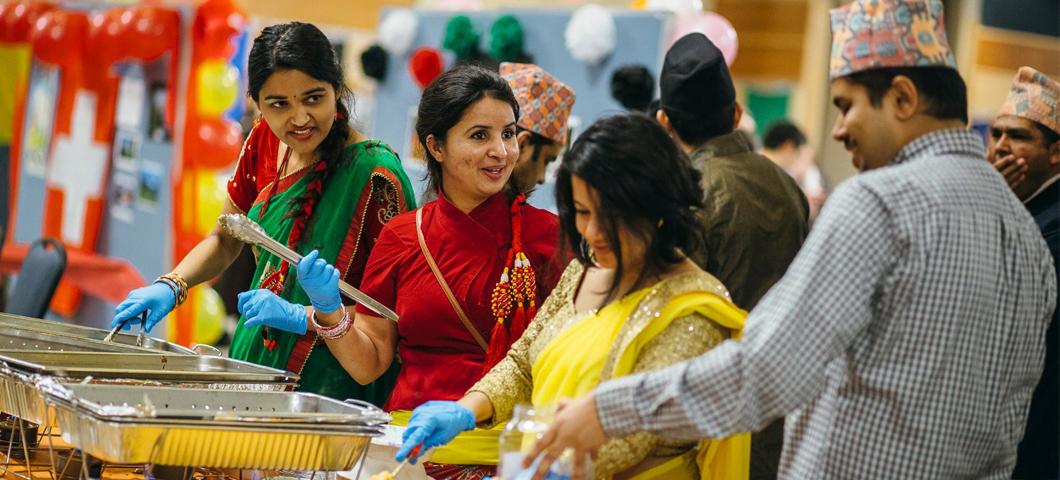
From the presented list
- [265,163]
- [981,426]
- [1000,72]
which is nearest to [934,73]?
[981,426]

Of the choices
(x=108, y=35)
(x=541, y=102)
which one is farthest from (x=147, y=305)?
(x=108, y=35)

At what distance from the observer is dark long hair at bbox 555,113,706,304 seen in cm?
191

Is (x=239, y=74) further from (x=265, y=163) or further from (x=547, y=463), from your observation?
(x=547, y=463)

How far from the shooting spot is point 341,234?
110 inches

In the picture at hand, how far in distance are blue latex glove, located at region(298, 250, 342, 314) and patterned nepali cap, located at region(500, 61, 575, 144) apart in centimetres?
92

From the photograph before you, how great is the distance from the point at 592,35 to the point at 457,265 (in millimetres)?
2802

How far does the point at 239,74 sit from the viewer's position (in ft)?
21.7

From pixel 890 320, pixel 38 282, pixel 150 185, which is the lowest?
pixel 38 282

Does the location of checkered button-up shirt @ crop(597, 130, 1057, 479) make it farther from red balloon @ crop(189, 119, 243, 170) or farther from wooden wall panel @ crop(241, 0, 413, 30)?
wooden wall panel @ crop(241, 0, 413, 30)

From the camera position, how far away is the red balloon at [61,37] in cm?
707

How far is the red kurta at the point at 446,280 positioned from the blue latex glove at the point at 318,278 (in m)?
0.15

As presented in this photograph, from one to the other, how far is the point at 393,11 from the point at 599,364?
4.69 metres

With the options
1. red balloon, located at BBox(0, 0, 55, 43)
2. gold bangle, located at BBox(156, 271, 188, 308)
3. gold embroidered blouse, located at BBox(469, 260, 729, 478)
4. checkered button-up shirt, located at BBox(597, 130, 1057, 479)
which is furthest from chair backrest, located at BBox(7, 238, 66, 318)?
checkered button-up shirt, located at BBox(597, 130, 1057, 479)

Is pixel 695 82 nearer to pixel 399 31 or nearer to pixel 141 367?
pixel 141 367
